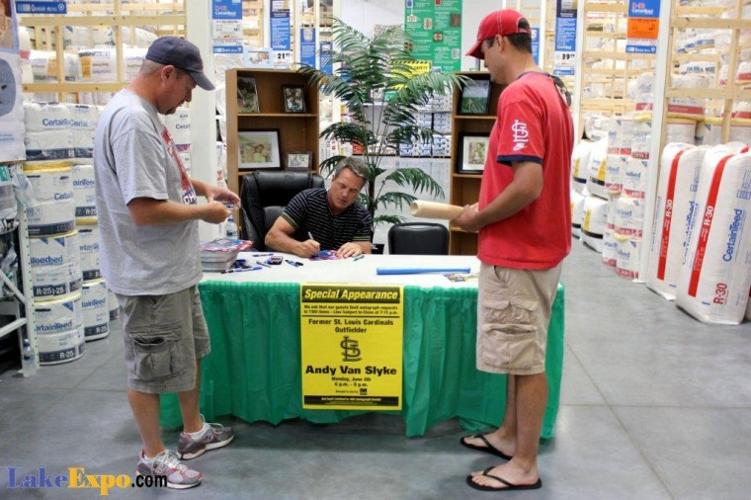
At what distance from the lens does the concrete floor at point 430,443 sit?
2.62 metres

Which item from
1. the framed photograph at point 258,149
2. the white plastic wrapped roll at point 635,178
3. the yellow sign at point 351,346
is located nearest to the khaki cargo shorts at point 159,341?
the yellow sign at point 351,346

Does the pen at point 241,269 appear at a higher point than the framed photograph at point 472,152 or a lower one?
lower

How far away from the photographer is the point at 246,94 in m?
5.99

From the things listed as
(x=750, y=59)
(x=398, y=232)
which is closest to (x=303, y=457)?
(x=398, y=232)

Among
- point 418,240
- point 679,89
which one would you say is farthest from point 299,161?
point 679,89

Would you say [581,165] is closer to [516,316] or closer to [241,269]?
[241,269]

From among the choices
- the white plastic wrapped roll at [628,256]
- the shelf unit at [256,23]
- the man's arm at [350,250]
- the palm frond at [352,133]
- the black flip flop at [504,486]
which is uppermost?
the shelf unit at [256,23]

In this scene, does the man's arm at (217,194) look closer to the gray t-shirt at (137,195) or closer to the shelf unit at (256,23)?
the gray t-shirt at (137,195)

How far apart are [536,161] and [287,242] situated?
5.20 feet

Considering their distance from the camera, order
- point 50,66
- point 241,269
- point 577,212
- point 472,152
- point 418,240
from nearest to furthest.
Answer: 1. point 241,269
2. point 418,240
3. point 50,66
4. point 472,152
5. point 577,212

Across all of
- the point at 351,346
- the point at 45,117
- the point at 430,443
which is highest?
the point at 45,117

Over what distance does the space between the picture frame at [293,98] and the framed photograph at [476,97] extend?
1.40 m

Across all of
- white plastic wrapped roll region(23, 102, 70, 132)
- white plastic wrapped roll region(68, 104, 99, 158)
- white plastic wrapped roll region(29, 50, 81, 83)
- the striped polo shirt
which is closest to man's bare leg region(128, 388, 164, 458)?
the striped polo shirt

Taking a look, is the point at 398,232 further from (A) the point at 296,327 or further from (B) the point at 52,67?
(B) the point at 52,67
